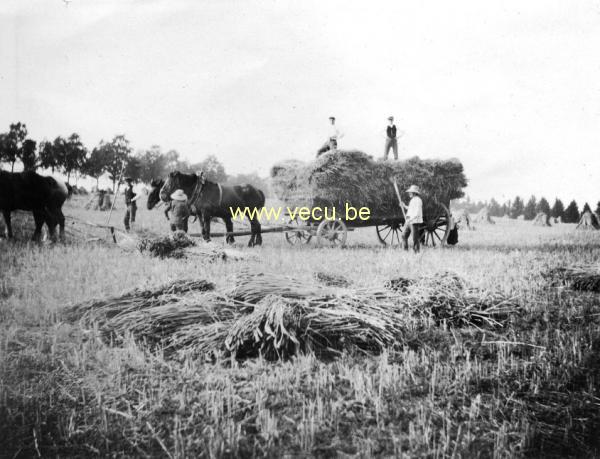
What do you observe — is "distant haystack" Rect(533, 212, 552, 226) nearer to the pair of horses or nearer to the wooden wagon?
the wooden wagon

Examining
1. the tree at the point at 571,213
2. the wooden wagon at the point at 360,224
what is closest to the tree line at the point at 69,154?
the wooden wagon at the point at 360,224

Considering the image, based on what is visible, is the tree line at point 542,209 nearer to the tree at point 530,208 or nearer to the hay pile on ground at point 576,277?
the tree at point 530,208

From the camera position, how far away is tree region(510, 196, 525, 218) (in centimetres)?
3419

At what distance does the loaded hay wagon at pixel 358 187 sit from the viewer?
24.6ft

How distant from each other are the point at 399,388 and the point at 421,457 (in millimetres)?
568

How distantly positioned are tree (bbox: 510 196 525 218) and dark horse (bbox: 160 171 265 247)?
31.3 metres

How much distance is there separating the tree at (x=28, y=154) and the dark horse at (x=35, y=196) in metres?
Result: 0.48

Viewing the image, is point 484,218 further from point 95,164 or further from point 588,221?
point 95,164

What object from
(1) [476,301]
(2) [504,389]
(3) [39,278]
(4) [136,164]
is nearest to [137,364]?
(3) [39,278]

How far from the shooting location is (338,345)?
264 cm

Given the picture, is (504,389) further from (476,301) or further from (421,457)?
(476,301)

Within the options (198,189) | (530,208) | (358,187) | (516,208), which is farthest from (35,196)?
(516,208)

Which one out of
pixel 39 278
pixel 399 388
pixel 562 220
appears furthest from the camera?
pixel 562 220

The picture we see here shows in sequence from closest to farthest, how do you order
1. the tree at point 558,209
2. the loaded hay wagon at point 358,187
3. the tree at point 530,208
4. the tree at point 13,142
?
1. the tree at point 13,142
2. the loaded hay wagon at point 358,187
3. the tree at point 558,209
4. the tree at point 530,208
